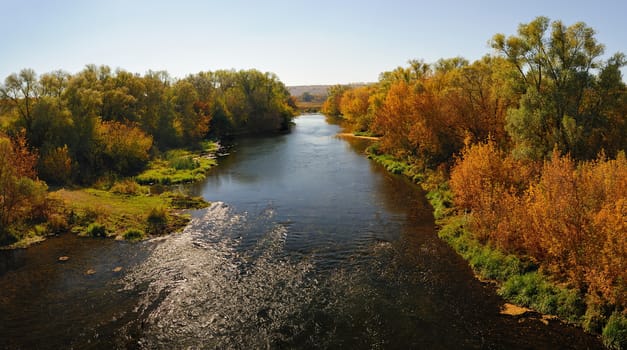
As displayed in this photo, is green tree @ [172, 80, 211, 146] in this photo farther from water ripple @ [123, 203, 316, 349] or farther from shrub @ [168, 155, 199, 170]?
water ripple @ [123, 203, 316, 349]

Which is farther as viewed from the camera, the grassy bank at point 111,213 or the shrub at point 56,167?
the shrub at point 56,167

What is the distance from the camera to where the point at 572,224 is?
1883 centimetres

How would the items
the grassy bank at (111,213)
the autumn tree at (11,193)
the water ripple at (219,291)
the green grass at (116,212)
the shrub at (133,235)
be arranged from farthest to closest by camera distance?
the green grass at (116,212) → the grassy bank at (111,213) → the shrub at (133,235) → the autumn tree at (11,193) → the water ripple at (219,291)

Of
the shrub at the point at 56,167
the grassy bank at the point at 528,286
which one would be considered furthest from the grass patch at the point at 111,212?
the grassy bank at the point at 528,286

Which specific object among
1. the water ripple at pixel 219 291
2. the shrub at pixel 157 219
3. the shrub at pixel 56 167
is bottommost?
the water ripple at pixel 219 291

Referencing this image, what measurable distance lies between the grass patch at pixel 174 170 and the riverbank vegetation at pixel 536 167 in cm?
2531

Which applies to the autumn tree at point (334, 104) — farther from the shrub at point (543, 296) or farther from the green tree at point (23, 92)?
the shrub at point (543, 296)

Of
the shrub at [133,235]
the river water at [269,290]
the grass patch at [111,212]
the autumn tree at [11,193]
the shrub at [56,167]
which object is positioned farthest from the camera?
the shrub at [56,167]

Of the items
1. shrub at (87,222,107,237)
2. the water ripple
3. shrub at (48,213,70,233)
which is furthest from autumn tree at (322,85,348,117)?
the water ripple

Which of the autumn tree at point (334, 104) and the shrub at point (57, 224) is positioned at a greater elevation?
the autumn tree at point (334, 104)

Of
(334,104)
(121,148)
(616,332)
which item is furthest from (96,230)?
(334,104)

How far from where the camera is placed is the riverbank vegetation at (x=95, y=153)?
1185 inches

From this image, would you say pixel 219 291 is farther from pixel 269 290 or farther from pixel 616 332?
pixel 616 332

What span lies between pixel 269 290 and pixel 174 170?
34.8m
